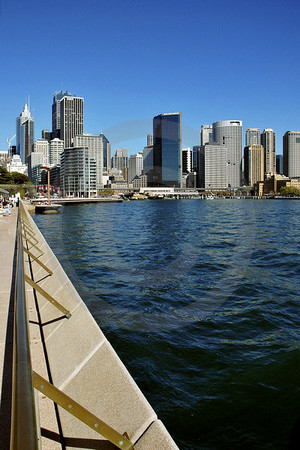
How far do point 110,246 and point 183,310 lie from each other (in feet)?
47.7

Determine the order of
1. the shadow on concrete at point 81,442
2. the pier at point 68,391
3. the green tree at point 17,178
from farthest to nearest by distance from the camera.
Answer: the green tree at point 17,178
the shadow on concrete at point 81,442
the pier at point 68,391

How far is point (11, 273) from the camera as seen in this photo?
31.8 feet

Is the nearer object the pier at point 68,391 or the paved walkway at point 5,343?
the pier at point 68,391

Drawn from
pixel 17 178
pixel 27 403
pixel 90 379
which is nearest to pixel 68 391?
pixel 90 379

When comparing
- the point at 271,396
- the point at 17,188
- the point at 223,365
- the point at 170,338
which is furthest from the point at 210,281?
the point at 17,188

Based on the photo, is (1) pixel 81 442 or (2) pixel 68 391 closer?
(1) pixel 81 442

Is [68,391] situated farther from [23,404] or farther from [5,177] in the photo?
[5,177]

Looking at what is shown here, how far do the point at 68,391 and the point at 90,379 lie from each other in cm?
33

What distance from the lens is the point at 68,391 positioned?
13.3ft

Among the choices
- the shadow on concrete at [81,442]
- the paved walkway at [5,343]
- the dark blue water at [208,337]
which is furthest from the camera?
the dark blue water at [208,337]

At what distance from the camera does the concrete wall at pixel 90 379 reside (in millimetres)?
3109

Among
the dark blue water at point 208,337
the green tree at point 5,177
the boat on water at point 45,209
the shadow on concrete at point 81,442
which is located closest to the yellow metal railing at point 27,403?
the shadow on concrete at point 81,442

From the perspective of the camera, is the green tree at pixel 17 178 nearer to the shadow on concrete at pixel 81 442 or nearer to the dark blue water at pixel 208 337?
the dark blue water at pixel 208 337

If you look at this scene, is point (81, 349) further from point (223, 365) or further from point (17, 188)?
point (17, 188)
